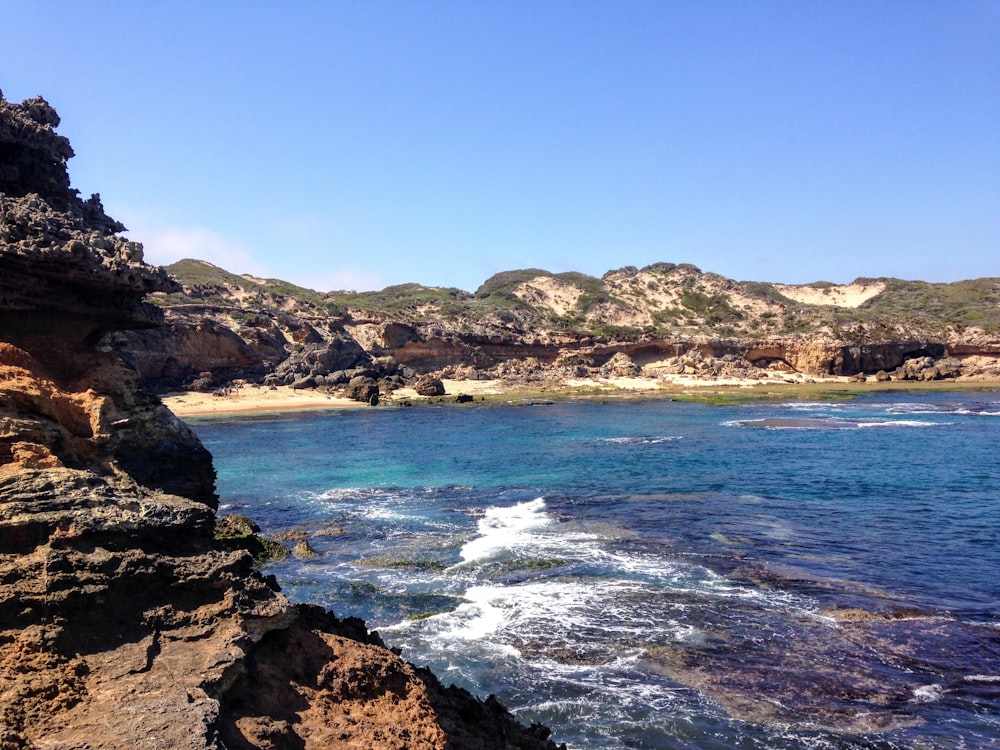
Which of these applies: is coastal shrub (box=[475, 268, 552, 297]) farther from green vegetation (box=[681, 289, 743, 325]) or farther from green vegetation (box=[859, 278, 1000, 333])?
green vegetation (box=[859, 278, 1000, 333])

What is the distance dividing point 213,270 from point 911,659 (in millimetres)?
102064

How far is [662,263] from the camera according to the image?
4941 inches

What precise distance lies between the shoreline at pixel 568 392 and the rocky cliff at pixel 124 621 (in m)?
48.2

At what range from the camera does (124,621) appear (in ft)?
20.2

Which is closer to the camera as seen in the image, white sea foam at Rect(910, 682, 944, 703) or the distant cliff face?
white sea foam at Rect(910, 682, 944, 703)

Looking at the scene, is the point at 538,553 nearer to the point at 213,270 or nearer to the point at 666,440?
the point at 666,440

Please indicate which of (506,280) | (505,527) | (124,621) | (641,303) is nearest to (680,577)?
(505,527)

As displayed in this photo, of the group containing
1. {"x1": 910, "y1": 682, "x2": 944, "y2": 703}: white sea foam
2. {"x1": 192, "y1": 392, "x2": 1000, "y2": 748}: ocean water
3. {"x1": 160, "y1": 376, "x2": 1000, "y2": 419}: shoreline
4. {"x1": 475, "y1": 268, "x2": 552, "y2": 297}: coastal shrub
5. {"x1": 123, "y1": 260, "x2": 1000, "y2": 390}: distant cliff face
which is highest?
{"x1": 475, "y1": 268, "x2": 552, "y2": 297}: coastal shrub

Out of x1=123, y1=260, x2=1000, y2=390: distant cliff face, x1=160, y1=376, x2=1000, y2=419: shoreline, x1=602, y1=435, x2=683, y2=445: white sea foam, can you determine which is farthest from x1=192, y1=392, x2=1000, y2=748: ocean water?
x1=123, y1=260, x2=1000, y2=390: distant cliff face

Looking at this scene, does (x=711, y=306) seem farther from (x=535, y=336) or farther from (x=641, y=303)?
(x=535, y=336)

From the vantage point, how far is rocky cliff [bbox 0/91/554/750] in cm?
523

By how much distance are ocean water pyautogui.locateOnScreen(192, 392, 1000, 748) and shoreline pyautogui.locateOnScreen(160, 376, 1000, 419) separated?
23597mm

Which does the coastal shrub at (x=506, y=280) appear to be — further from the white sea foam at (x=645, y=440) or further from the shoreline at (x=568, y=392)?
the white sea foam at (x=645, y=440)

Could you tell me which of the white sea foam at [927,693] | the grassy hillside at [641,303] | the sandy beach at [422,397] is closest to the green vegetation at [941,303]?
the grassy hillside at [641,303]
